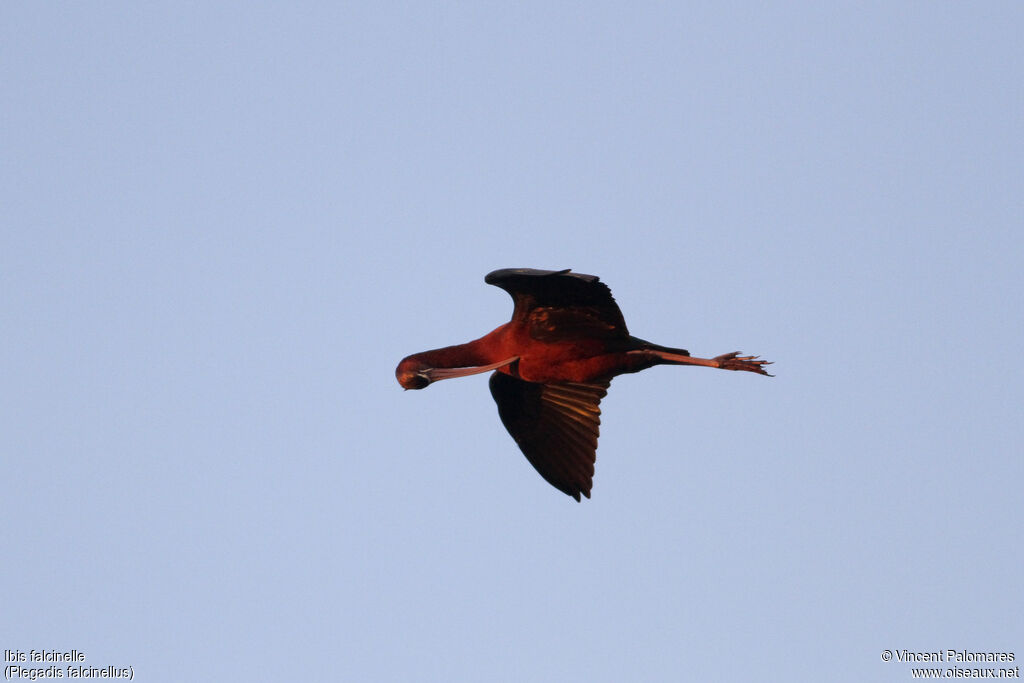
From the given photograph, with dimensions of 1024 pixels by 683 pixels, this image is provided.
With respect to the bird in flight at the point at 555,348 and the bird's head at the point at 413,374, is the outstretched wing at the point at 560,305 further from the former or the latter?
the bird's head at the point at 413,374

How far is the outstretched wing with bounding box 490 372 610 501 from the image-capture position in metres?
11.6

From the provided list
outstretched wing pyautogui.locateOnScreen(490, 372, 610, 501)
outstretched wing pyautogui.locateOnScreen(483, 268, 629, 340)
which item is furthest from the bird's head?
outstretched wing pyautogui.locateOnScreen(490, 372, 610, 501)

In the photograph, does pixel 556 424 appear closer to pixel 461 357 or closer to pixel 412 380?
pixel 461 357

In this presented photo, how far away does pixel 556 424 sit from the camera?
11.8 m

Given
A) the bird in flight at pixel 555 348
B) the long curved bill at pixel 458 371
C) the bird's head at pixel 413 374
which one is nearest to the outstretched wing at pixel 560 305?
the bird in flight at pixel 555 348

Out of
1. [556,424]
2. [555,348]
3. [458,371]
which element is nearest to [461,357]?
[458,371]

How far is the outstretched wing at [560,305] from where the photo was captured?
9.98m

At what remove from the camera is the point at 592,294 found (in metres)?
10.2

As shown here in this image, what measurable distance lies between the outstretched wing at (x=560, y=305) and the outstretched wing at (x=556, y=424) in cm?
104

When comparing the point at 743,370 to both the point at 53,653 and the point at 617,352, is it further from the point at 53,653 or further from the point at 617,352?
the point at 53,653

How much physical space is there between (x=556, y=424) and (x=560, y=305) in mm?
1766

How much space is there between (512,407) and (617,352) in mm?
1629

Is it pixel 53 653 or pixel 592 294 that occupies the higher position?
pixel 592 294

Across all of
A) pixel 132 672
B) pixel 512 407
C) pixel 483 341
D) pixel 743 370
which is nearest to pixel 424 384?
pixel 483 341
